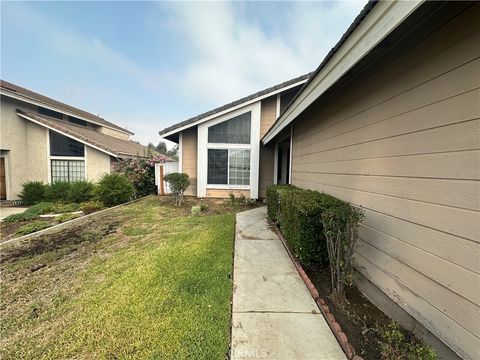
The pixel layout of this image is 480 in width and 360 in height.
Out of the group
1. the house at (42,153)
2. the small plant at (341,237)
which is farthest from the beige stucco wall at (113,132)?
the small plant at (341,237)

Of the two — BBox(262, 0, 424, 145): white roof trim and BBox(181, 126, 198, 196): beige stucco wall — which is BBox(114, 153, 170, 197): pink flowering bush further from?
BBox(262, 0, 424, 145): white roof trim

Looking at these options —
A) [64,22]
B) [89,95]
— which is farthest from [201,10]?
[89,95]

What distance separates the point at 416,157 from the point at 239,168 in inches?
317

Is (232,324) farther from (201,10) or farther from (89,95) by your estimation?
(89,95)

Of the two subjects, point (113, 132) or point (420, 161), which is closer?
point (420, 161)

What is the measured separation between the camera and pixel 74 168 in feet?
39.2

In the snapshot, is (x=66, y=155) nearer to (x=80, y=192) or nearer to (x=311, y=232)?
(x=80, y=192)

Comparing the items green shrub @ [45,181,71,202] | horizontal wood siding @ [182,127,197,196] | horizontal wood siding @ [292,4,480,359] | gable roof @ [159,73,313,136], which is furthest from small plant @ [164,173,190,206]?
horizontal wood siding @ [292,4,480,359]

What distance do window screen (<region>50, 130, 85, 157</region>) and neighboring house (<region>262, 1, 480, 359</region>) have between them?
1384 centimetres

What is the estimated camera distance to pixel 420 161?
189cm

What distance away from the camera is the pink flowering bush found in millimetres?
11602

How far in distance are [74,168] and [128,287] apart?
41.1 feet

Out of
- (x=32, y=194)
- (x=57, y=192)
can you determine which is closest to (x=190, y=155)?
(x=57, y=192)

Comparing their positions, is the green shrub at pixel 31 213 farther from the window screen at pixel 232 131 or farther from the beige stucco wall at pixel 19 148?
the window screen at pixel 232 131
